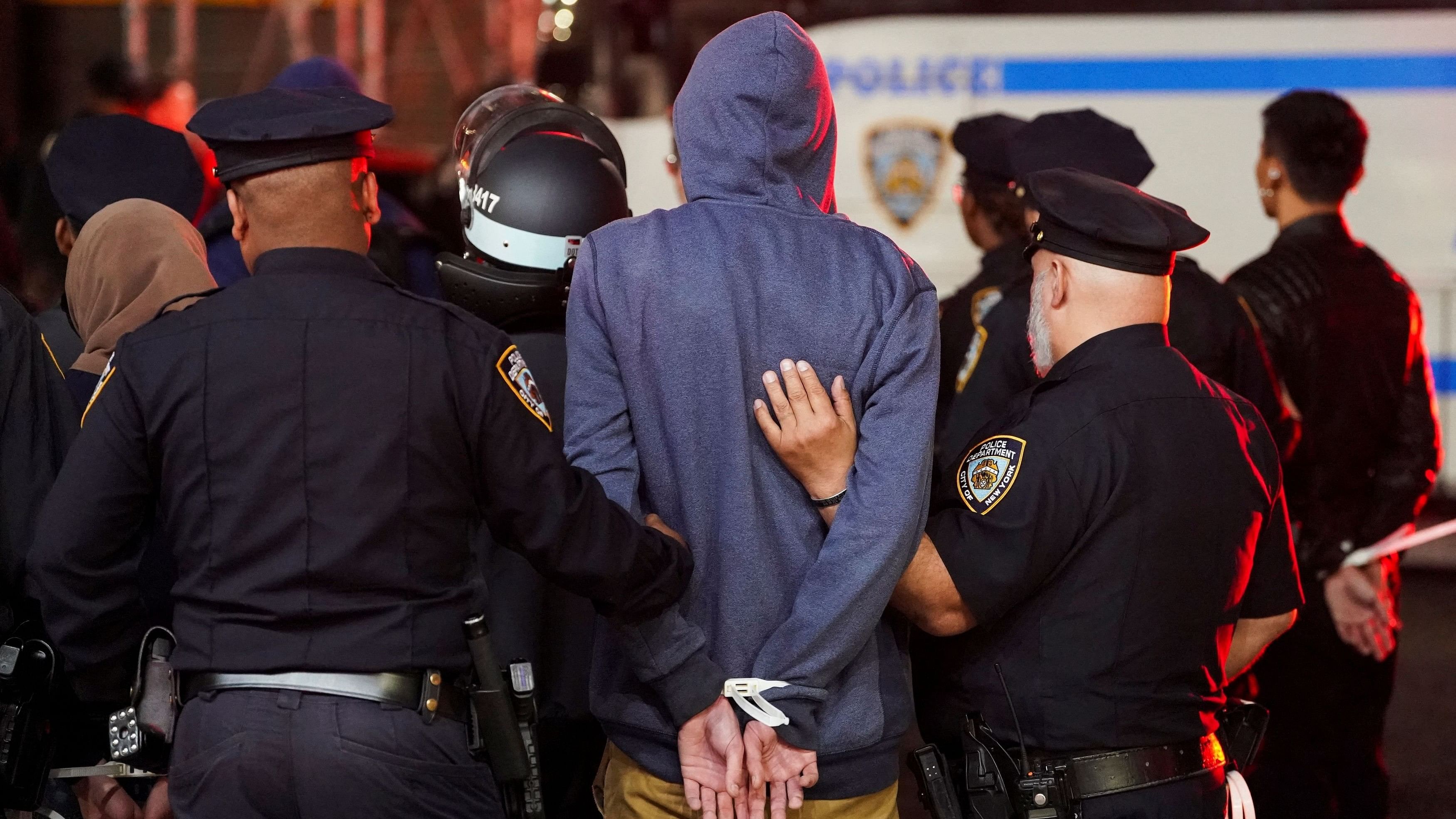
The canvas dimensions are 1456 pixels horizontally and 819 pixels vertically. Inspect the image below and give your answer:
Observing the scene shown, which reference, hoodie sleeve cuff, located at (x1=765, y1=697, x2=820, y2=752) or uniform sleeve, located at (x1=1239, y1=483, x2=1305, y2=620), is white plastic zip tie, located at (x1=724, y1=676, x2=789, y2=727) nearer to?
hoodie sleeve cuff, located at (x1=765, y1=697, x2=820, y2=752)

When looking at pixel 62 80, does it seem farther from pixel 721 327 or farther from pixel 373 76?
pixel 721 327

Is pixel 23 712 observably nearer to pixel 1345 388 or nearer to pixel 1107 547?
pixel 1107 547

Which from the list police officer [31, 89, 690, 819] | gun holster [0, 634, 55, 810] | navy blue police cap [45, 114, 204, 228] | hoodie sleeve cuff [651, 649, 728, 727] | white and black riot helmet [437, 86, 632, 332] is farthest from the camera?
navy blue police cap [45, 114, 204, 228]

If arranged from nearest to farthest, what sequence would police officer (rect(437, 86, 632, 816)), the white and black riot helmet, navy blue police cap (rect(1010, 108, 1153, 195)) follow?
police officer (rect(437, 86, 632, 816))
the white and black riot helmet
navy blue police cap (rect(1010, 108, 1153, 195))

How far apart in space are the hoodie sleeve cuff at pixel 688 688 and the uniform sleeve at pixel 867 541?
8cm

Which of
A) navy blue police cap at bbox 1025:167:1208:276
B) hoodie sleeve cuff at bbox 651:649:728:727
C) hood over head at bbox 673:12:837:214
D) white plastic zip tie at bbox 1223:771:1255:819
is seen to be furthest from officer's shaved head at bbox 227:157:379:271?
white plastic zip tie at bbox 1223:771:1255:819

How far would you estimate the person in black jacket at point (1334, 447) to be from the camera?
11.7 ft

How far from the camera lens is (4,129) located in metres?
10.3

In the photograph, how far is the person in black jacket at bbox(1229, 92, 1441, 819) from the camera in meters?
3.57

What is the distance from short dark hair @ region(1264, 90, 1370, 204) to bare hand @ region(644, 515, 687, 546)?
2392mm

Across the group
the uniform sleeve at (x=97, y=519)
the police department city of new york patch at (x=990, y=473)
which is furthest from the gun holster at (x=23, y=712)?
the police department city of new york patch at (x=990, y=473)

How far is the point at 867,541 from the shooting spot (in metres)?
2.09

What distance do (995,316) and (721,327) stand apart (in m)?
1.32

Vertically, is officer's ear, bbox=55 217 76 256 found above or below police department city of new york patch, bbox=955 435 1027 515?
below
